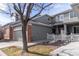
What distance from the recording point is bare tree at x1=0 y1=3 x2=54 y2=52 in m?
3.72

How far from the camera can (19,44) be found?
378cm

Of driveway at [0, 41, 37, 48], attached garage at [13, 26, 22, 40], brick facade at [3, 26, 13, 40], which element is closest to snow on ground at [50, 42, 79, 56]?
driveway at [0, 41, 37, 48]

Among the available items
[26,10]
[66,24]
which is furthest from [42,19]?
[66,24]

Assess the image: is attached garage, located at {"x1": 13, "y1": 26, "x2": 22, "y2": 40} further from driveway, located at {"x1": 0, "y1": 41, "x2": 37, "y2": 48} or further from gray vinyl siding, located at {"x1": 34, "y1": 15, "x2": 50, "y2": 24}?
gray vinyl siding, located at {"x1": 34, "y1": 15, "x2": 50, "y2": 24}

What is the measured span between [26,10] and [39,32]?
50 centimetres

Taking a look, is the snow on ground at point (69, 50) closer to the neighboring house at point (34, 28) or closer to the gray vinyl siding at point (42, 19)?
the neighboring house at point (34, 28)

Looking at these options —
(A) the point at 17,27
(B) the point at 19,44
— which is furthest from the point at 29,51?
(A) the point at 17,27

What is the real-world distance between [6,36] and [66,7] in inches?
51.0

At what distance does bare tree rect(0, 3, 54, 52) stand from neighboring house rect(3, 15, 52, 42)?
0.07 m

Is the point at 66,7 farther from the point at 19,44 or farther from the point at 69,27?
the point at 19,44

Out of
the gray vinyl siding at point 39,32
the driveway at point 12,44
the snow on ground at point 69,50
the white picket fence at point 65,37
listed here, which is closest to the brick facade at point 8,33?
the driveway at point 12,44

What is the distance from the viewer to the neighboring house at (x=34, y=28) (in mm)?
3771

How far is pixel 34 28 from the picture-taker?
3.81 m

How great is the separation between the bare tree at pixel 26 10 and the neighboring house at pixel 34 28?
0.24ft
